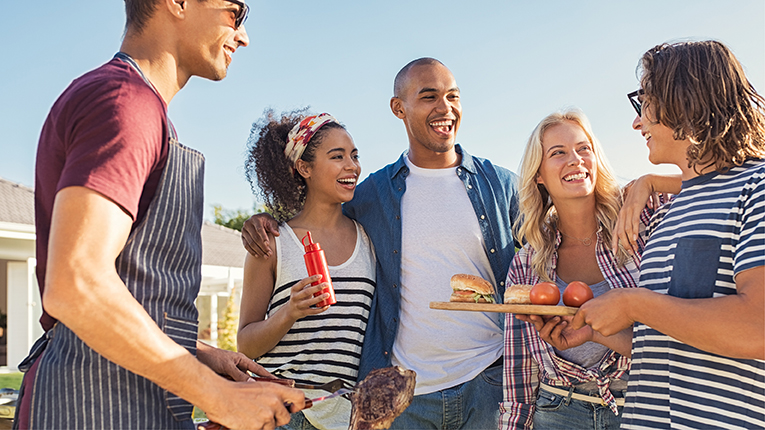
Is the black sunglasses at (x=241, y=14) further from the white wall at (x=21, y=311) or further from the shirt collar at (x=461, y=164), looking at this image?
the white wall at (x=21, y=311)

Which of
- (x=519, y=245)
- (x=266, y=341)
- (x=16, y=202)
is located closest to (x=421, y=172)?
(x=519, y=245)

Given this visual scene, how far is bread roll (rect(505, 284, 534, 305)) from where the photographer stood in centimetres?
317

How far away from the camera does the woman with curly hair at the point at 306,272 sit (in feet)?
11.7

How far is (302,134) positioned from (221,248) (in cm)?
1672

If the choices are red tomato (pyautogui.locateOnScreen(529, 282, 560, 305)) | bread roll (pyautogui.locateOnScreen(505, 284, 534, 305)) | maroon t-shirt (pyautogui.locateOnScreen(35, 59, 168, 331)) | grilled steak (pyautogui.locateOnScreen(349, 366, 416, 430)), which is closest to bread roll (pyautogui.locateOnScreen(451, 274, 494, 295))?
bread roll (pyautogui.locateOnScreen(505, 284, 534, 305))

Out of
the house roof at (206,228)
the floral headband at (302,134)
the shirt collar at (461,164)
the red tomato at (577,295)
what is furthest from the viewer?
the house roof at (206,228)

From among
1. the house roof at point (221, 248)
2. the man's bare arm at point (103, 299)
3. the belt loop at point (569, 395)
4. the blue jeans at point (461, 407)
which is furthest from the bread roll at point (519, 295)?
the house roof at point (221, 248)

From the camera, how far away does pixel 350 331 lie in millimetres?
3648

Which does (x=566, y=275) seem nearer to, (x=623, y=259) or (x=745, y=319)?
(x=623, y=259)

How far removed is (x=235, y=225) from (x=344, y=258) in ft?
111

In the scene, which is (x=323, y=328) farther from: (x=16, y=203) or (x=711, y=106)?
(x=16, y=203)

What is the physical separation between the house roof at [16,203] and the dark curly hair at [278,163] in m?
10.2

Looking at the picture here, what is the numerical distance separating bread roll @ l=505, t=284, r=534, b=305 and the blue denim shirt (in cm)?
62

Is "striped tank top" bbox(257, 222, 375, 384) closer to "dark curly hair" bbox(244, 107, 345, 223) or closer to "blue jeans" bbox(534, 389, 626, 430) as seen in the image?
"dark curly hair" bbox(244, 107, 345, 223)
